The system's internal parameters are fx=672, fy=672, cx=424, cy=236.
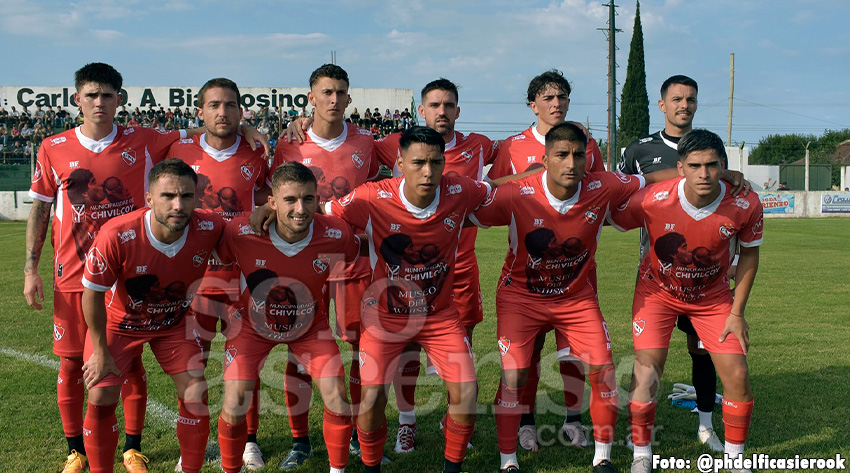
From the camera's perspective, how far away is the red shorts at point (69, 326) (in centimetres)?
461

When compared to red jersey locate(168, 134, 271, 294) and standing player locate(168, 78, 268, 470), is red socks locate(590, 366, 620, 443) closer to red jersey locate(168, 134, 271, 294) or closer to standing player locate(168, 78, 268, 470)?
standing player locate(168, 78, 268, 470)

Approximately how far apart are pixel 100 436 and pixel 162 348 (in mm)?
623

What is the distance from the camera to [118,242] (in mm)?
4059

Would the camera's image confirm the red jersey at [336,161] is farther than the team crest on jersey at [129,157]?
Yes

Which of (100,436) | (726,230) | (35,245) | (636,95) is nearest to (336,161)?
(35,245)

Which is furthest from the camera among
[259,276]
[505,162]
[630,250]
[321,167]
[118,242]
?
[630,250]

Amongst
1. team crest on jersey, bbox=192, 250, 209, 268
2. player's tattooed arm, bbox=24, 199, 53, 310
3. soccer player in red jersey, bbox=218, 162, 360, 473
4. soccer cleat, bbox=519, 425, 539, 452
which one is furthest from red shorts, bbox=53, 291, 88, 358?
soccer cleat, bbox=519, 425, 539, 452

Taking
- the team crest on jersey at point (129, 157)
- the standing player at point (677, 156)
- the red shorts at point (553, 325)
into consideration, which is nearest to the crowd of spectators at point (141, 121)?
the standing player at point (677, 156)

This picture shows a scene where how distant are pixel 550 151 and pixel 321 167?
1.69m

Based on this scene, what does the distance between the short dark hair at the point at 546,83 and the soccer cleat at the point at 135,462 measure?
3971 mm

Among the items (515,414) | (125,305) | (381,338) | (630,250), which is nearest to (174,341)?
(125,305)

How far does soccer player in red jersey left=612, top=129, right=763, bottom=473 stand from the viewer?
4.41 m

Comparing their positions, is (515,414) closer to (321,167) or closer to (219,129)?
(321,167)

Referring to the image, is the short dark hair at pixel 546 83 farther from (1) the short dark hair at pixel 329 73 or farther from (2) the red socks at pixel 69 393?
(2) the red socks at pixel 69 393
